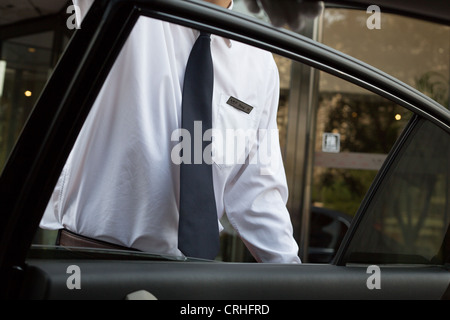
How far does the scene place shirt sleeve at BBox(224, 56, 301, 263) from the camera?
144 centimetres

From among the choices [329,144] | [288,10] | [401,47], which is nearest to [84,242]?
[288,10]

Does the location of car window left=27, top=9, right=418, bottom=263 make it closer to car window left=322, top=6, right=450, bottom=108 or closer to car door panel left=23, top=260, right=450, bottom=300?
car window left=322, top=6, right=450, bottom=108

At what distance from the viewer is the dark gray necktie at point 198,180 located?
120 centimetres

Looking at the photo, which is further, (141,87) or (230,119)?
(230,119)

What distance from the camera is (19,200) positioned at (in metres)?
0.82

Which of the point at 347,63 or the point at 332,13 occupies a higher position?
Result: the point at 332,13

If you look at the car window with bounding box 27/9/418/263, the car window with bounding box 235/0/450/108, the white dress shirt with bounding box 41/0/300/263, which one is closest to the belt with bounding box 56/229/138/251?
the white dress shirt with bounding box 41/0/300/263

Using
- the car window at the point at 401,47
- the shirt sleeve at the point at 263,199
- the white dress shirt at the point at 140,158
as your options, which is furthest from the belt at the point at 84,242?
the car window at the point at 401,47

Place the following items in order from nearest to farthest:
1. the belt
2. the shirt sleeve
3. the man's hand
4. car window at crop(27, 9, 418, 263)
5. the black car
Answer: the man's hand, the black car, the belt, the shirt sleeve, car window at crop(27, 9, 418, 263)

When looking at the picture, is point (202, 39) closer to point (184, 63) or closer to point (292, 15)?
point (184, 63)

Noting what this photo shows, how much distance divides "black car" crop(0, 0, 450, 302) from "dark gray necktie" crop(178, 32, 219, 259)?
142mm

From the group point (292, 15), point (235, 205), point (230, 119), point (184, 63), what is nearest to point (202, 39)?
point (184, 63)

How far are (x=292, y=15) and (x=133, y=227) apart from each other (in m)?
0.72

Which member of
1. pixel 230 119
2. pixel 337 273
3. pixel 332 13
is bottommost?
pixel 337 273
